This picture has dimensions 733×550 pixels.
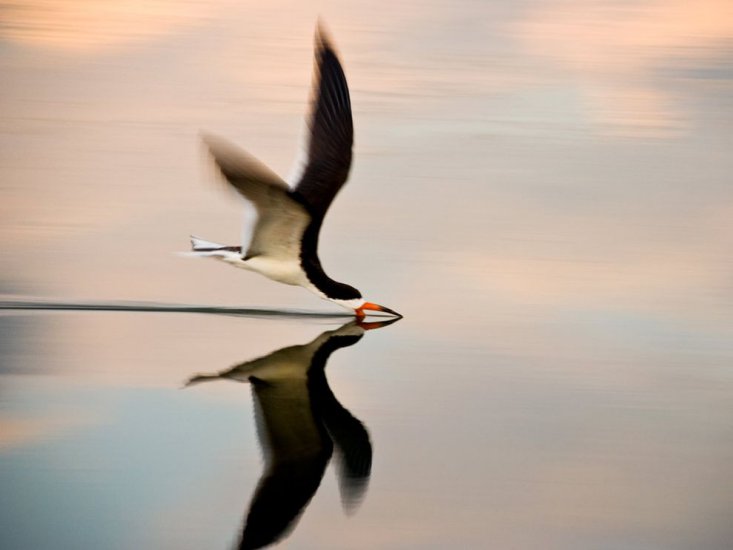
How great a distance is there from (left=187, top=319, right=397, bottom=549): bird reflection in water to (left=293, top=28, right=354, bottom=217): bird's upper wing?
676mm

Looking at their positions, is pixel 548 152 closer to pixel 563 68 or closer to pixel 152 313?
pixel 563 68

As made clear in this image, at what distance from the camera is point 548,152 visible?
6.98 m

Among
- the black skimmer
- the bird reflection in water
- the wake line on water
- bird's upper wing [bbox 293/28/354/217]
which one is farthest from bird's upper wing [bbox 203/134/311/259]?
the bird reflection in water

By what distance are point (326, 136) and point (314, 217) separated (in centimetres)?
38

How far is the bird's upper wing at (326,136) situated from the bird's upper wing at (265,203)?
0.48ft

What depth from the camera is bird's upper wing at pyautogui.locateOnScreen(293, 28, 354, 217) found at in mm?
5316

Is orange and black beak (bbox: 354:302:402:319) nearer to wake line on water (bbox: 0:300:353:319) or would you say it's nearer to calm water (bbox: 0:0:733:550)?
calm water (bbox: 0:0:733:550)

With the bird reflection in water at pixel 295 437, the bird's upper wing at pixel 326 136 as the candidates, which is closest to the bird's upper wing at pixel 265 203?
the bird's upper wing at pixel 326 136

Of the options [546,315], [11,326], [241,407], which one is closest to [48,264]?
[11,326]

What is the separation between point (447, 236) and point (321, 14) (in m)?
3.12

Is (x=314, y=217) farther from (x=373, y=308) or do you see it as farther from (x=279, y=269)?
(x=373, y=308)

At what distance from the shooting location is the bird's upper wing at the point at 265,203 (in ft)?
15.0

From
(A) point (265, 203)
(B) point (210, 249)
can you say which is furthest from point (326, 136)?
(B) point (210, 249)

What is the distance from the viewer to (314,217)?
527cm
